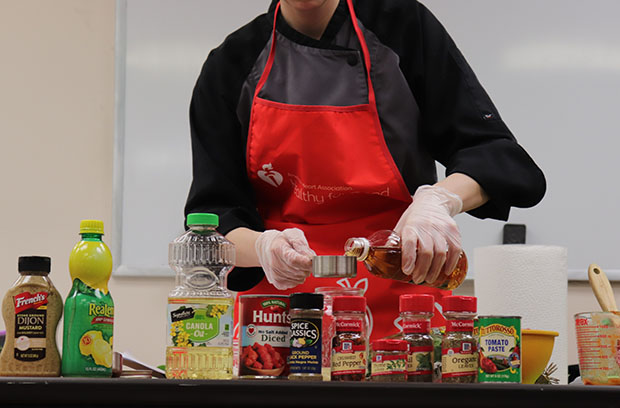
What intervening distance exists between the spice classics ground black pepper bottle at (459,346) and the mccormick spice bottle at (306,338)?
0.53 feet

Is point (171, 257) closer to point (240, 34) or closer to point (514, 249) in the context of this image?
point (240, 34)

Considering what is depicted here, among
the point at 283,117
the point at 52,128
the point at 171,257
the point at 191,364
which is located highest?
the point at 52,128

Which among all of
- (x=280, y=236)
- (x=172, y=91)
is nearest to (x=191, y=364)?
(x=280, y=236)

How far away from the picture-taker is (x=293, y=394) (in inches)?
31.7

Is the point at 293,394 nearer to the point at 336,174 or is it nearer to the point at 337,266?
the point at 337,266

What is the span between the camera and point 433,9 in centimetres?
255

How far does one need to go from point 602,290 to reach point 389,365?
566mm

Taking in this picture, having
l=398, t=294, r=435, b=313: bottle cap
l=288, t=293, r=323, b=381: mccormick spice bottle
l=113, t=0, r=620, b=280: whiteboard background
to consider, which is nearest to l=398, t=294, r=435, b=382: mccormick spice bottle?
l=398, t=294, r=435, b=313: bottle cap

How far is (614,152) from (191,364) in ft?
6.44

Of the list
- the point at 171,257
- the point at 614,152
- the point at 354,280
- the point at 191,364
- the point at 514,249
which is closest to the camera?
the point at 191,364

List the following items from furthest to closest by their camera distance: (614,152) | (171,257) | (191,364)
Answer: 1. (614,152)
2. (171,257)
3. (191,364)

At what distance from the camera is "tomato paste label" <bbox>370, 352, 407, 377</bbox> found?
3.11 ft

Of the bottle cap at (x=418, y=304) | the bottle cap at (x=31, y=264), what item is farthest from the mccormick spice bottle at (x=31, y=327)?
the bottle cap at (x=418, y=304)

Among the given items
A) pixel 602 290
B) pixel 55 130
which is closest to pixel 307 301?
pixel 602 290
